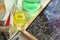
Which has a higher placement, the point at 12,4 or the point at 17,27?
the point at 12,4

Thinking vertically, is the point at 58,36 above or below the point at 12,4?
below

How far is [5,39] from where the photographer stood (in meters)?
0.94

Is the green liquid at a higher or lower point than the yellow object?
higher

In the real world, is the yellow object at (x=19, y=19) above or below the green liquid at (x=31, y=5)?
below

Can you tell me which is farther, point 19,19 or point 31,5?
point 31,5

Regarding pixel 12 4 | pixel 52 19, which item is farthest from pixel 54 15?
pixel 12 4

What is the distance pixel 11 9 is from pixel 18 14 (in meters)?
0.07

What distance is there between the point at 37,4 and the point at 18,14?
0.52 feet

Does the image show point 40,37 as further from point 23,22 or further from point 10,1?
point 10,1

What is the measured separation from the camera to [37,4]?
3.64 ft

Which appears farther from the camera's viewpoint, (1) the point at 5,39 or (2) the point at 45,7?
(2) the point at 45,7

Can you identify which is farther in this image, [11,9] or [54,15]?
[54,15]

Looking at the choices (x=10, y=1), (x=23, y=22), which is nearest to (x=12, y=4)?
(x=10, y=1)

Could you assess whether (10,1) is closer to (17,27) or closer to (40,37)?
(17,27)
